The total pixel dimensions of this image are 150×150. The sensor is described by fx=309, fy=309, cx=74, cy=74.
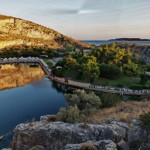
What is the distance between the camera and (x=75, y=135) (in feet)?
54.5

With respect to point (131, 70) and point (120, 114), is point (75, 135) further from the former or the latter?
point (131, 70)

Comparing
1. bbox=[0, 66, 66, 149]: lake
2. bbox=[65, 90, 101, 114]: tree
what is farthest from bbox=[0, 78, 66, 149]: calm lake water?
bbox=[65, 90, 101, 114]: tree

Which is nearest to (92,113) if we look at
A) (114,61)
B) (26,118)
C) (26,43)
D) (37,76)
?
(26,118)

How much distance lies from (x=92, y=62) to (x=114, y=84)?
784cm

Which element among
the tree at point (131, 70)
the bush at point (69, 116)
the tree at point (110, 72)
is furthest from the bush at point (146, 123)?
the tree at point (131, 70)

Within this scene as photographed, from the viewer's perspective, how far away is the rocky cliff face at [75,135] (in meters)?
16.3

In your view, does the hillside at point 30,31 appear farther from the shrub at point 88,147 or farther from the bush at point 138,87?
the shrub at point 88,147

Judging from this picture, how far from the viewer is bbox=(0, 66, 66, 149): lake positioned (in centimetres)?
2864

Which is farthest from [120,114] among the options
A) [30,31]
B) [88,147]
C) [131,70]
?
[30,31]

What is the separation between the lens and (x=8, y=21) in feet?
504

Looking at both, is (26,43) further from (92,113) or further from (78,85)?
(92,113)

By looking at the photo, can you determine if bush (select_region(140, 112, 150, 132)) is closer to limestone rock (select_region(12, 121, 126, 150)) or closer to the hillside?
limestone rock (select_region(12, 121, 126, 150))

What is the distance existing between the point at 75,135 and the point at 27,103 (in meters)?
19.9

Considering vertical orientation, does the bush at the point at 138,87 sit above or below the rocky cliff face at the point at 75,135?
below
